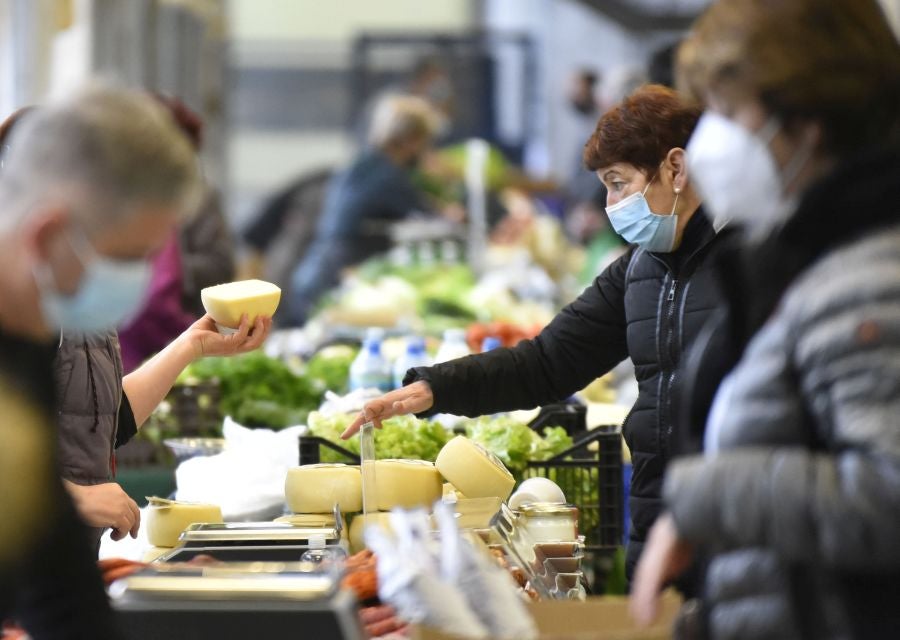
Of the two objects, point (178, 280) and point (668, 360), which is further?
point (178, 280)

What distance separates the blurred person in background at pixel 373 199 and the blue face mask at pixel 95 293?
850cm

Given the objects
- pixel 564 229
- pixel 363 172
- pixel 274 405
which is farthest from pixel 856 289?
pixel 564 229

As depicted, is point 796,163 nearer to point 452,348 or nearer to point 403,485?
point 403,485

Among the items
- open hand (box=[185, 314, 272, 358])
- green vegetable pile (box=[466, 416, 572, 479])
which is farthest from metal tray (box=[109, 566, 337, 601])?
green vegetable pile (box=[466, 416, 572, 479])

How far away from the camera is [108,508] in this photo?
10.1ft

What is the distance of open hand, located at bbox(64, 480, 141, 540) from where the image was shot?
9.97 feet

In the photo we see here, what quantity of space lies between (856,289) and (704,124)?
0.44 meters

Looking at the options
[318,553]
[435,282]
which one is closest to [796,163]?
[318,553]

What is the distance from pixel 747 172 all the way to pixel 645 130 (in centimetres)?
137

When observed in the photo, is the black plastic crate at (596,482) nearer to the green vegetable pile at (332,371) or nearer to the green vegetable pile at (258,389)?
the green vegetable pile at (258,389)

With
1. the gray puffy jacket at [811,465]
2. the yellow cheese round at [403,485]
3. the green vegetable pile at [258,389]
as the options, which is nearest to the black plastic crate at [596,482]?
the yellow cheese round at [403,485]

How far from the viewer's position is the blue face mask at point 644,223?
3.39 meters

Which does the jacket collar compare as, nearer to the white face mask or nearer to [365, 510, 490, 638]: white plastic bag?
the white face mask

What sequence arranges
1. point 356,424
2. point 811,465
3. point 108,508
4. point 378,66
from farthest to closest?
point 378,66, point 356,424, point 108,508, point 811,465
